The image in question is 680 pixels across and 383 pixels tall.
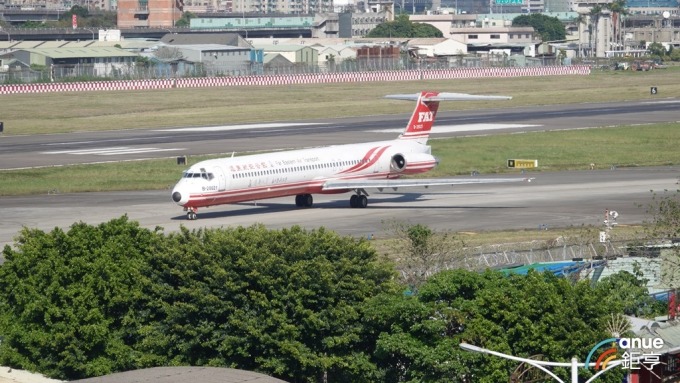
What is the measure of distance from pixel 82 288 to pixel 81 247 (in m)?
1.85

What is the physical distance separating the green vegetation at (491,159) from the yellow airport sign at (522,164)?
582mm

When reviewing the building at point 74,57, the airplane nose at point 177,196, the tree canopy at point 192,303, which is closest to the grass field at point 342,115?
the airplane nose at point 177,196

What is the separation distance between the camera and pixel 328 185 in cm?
6512

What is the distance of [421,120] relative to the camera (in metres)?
71.9

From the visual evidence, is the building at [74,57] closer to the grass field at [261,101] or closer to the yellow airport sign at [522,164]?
the grass field at [261,101]

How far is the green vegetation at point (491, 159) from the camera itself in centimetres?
7512

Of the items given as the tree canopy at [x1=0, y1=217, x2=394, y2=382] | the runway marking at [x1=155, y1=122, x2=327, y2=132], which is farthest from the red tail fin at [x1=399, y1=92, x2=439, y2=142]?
the runway marking at [x1=155, y1=122, x2=327, y2=132]

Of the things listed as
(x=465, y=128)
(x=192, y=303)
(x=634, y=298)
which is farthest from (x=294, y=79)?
(x=192, y=303)

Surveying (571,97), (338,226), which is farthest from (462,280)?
(571,97)

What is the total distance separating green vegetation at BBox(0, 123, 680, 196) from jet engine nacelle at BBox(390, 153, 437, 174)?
8.69 metres

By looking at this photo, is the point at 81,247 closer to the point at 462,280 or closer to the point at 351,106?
the point at 462,280

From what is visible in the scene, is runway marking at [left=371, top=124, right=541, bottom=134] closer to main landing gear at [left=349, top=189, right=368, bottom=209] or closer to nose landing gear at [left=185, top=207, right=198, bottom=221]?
main landing gear at [left=349, top=189, right=368, bottom=209]

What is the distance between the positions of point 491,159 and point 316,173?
934 inches

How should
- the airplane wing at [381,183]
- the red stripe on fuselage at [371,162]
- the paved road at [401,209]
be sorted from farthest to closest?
the red stripe on fuselage at [371,162]
the airplane wing at [381,183]
the paved road at [401,209]
